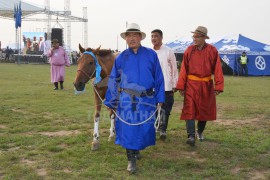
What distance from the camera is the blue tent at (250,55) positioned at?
25.7 m

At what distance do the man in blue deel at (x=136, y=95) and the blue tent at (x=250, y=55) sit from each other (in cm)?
2207

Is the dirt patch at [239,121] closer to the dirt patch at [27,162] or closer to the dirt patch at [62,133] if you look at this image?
the dirt patch at [62,133]

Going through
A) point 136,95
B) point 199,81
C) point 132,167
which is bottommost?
point 132,167

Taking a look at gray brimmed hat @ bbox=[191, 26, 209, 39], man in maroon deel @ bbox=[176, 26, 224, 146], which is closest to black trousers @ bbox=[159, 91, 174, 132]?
man in maroon deel @ bbox=[176, 26, 224, 146]

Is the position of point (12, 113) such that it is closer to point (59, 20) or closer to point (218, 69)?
point (218, 69)

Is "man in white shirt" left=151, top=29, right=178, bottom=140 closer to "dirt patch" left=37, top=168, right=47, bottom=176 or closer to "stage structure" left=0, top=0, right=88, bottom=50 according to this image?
"dirt patch" left=37, top=168, right=47, bottom=176

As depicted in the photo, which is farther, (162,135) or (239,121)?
(239,121)

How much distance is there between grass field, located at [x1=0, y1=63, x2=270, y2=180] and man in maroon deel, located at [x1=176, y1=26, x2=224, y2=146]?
55 cm

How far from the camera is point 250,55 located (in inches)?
1013

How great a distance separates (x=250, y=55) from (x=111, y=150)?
2200 centimetres

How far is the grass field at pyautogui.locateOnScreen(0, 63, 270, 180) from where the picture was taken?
4703mm

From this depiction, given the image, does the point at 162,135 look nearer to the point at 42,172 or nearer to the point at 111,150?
the point at 111,150

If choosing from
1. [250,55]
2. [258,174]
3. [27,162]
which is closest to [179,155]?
[258,174]

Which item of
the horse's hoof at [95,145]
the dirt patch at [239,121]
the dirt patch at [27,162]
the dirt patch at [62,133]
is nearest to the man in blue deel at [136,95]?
the horse's hoof at [95,145]
